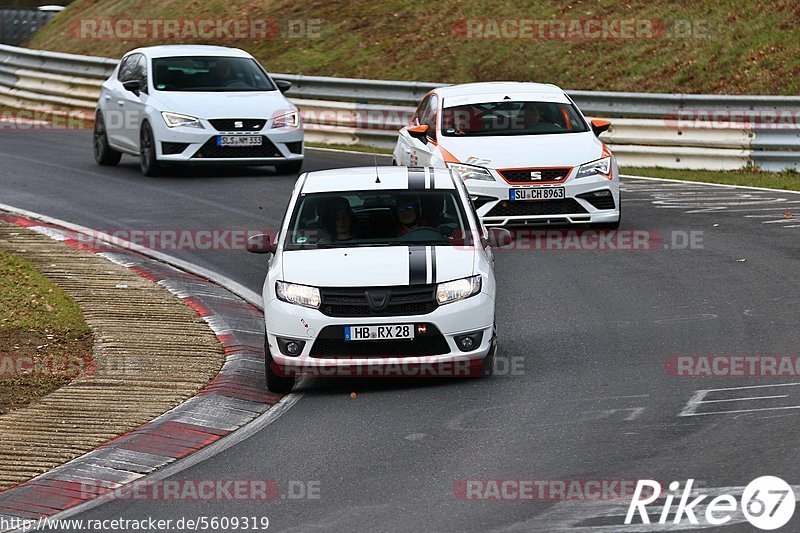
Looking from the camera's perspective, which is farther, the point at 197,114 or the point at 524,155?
the point at 197,114

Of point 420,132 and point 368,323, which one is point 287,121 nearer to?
point 420,132

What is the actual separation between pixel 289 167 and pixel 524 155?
6012mm

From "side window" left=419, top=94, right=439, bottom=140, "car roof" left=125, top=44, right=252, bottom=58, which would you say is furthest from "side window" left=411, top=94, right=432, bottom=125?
"car roof" left=125, top=44, right=252, bottom=58

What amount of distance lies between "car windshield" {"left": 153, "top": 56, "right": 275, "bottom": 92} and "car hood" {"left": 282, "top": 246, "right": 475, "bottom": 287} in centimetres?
1148

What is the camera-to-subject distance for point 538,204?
16172mm

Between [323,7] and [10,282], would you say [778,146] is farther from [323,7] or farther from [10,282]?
[323,7]

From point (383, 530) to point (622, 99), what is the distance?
53.4ft

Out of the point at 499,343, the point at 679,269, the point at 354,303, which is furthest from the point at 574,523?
the point at 679,269

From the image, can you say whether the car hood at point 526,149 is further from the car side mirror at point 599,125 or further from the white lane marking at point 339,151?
the white lane marking at point 339,151

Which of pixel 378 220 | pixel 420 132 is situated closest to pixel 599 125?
pixel 420 132

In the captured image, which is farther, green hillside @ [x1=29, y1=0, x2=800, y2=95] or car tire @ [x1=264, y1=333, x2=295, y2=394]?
green hillside @ [x1=29, y1=0, x2=800, y2=95]

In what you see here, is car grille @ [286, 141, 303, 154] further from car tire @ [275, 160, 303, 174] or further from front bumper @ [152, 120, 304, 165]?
car tire @ [275, 160, 303, 174]

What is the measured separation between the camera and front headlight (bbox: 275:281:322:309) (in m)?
10.2

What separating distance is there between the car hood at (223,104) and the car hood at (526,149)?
468 centimetres
